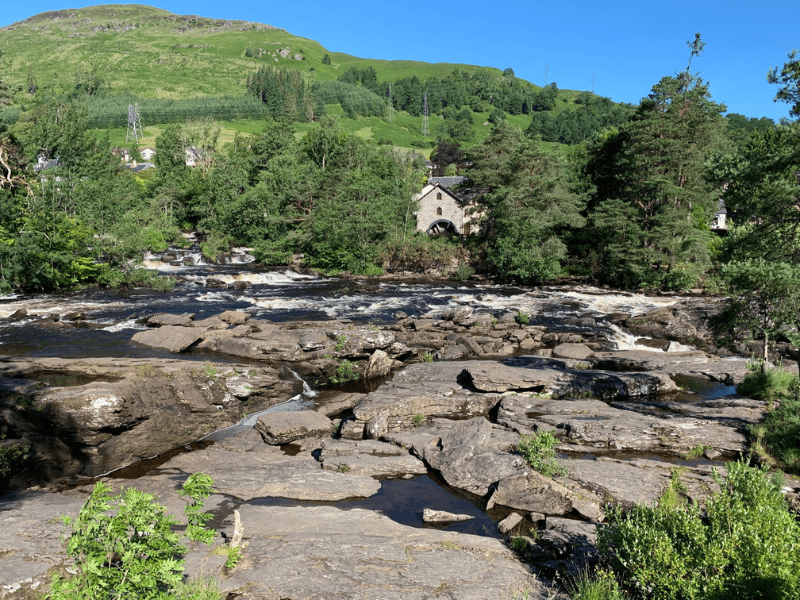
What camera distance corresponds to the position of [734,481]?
8109 millimetres

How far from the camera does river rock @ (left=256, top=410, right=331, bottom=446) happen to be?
50.1ft

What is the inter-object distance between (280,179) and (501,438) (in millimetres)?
53476

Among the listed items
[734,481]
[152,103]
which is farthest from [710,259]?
[152,103]

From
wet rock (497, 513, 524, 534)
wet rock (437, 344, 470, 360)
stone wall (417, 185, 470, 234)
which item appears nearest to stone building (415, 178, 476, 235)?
stone wall (417, 185, 470, 234)

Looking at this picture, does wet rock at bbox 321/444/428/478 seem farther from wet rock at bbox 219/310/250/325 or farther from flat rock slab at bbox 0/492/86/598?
wet rock at bbox 219/310/250/325

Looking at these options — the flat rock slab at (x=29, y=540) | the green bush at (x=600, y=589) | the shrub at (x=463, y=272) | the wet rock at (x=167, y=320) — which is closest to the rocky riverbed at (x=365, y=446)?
the flat rock slab at (x=29, y=540)

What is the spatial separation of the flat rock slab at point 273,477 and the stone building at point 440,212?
54.0 metres

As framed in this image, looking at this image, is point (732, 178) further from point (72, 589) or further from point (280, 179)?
point (280, 179)

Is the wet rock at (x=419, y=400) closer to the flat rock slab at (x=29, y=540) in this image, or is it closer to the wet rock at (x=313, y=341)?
the wet rock at (x=313, y=341)

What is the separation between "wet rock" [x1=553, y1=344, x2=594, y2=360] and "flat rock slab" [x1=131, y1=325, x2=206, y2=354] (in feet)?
55.9

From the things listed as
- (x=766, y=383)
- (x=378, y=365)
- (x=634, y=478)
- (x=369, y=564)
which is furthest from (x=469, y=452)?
(x=766, y=383)

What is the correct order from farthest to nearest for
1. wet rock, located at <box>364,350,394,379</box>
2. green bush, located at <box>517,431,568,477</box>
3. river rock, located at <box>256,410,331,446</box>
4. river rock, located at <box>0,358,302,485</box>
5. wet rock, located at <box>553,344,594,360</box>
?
wet rock, located at <box>553,344,594,360</box>, wet rock, located at <box>364,350,394,379</box>, river rock, located at <box>256,410,331,446</box>, river rock, located at <box>0,358,302,485</box>, green bush, located at <box>517,431,568,477</box>

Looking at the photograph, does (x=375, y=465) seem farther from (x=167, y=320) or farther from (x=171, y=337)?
(x=167, y=320)

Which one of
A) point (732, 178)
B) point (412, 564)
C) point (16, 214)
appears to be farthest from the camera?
point (16, 214)
